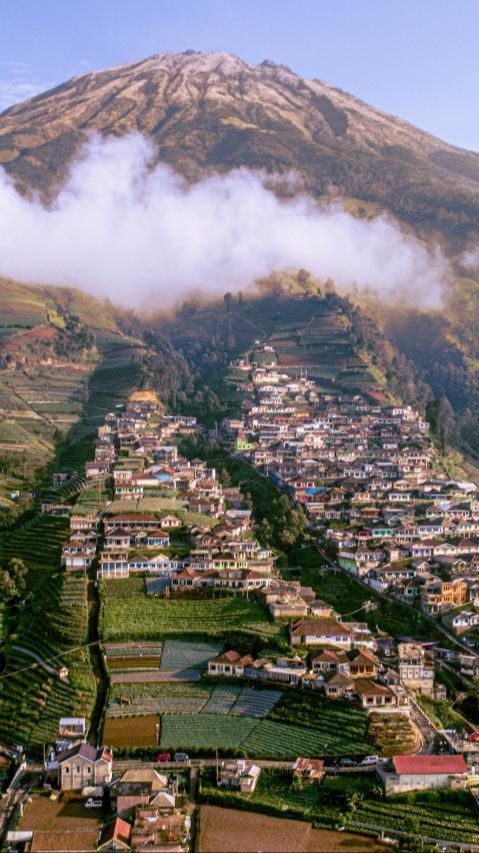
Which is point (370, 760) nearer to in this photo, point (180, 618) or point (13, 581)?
point (180, 618)

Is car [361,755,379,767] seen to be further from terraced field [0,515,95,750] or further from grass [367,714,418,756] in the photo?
terraced field [0,515,95,750]

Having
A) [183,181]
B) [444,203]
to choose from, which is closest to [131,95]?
[183,181]

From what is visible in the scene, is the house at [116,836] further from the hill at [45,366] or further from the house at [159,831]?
the hill at [45,366]

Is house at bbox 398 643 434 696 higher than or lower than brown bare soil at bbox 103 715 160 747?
higher

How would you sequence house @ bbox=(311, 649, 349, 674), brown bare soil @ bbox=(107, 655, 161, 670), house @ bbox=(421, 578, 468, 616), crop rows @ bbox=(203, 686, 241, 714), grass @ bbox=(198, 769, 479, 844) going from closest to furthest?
grass @ bbox=(198, 769, 479, 844)
crop rows @ bbox=(203, 686, 241, 714)
house @ bbox=(311, 649, 349, 674)
brown bare soil @ bbox=(107, 655, 161, 670)
house @ bbox=(421, 578, 468, 616)

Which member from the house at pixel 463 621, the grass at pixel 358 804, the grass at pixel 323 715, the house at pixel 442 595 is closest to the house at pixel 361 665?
the grass at pixel 323 715


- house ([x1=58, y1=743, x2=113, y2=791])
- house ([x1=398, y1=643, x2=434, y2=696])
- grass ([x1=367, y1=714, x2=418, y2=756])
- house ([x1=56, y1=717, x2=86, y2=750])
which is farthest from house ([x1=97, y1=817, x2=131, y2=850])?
→ house ([x1=398, y1=643, x2=434, y2=696])
